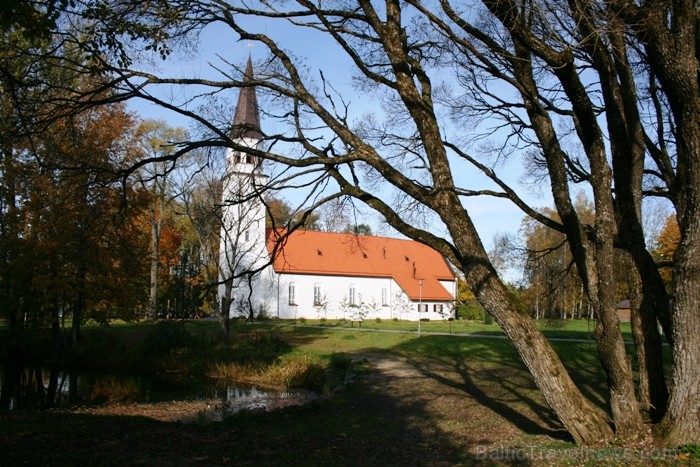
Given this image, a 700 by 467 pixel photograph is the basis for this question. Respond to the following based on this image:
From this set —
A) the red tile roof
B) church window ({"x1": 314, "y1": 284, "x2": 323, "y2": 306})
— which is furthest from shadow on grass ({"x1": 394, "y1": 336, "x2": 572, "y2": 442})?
the red tile roof

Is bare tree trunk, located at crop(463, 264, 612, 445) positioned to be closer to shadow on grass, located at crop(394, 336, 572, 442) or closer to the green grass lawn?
shadow on grass, located at crop(394, 336, 572, 442)

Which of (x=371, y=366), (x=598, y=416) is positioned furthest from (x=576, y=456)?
(x=371, y=366)

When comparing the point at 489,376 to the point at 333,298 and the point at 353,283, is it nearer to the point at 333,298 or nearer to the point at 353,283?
the point at 333,298

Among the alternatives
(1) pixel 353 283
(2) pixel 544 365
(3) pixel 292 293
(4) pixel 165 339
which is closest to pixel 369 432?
(2) pixel 544 365

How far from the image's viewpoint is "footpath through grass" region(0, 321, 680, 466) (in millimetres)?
6305

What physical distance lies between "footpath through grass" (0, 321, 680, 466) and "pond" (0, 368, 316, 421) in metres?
2.10

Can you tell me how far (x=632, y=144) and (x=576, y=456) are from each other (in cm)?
406

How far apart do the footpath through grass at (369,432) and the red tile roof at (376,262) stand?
35.5 metres

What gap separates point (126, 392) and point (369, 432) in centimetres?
985

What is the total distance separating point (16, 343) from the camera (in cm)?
1992

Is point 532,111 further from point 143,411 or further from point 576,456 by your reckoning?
point 143,411

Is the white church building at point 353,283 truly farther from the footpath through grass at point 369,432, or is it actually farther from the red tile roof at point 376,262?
the footpath through grass at point 369,432

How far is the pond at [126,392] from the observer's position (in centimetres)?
1322

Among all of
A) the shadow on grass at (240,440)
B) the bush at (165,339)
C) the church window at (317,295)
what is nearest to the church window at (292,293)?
the church window at (317,295)
